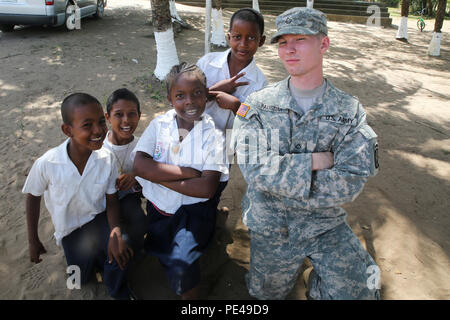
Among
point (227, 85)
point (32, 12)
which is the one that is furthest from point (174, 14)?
point (227, 85)

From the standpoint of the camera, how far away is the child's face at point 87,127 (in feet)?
6.46

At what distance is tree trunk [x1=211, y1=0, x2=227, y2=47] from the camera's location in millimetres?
8172

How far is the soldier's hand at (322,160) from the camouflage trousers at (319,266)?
1.50ft

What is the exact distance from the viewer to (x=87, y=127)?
199cm

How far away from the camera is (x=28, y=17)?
6809mm

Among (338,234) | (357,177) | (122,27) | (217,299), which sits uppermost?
(122,27)

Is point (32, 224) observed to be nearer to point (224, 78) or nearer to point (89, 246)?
point (89, 246)

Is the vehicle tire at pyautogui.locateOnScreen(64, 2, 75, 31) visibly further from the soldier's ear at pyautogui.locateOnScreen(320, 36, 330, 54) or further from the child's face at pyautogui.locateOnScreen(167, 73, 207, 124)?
the soldier's ear at pyautogui.locateOnScreen(320, 36, 330, 54)

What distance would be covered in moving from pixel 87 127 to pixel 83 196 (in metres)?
0.47

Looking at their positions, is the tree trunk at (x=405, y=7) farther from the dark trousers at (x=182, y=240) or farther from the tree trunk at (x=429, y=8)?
the tree trunk at (x=429, y=8)

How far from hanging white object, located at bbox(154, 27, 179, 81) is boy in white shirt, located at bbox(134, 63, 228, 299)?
135 inches

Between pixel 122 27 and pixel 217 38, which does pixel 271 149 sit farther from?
pixel 122 27
